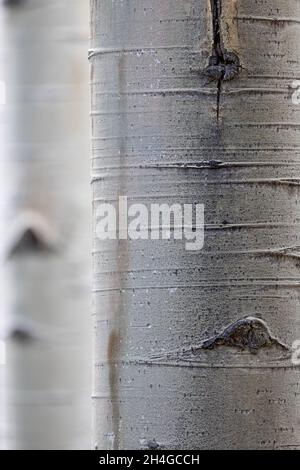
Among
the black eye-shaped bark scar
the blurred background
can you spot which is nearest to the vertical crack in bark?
the black eye-shaped bark scar

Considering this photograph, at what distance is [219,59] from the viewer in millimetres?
561

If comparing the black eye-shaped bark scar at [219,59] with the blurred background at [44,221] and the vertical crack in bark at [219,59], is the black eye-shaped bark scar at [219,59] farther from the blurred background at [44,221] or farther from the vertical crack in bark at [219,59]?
the blurred background at [44,221]

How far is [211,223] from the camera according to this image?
0.56 meters

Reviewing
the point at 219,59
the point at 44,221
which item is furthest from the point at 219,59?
the point at 44,221

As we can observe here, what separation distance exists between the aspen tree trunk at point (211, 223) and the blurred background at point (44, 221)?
5cm

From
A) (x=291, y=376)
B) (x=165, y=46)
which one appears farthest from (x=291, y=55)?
(x=291, y=376)

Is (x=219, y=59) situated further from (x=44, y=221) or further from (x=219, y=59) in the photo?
(x=44, y=221)

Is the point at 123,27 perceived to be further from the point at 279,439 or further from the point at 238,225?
the point at 279,439

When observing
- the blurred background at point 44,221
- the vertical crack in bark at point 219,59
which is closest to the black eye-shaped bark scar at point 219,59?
the vertical crack in bark at point 219,59

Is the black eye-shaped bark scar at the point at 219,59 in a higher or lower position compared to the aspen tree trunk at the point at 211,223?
higher

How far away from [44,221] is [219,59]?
0.49ft

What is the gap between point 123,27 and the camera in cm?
58

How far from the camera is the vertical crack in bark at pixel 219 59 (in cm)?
56

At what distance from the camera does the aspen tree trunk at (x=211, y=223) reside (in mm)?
559
